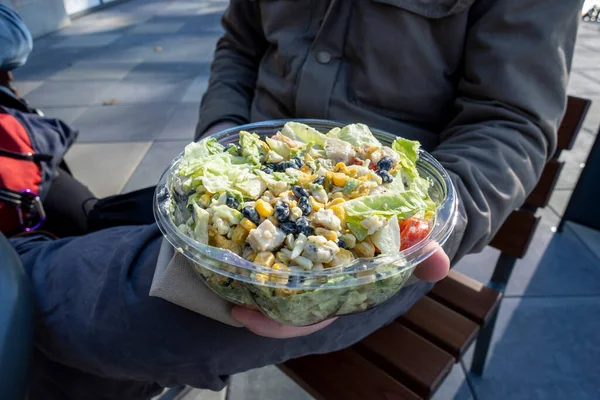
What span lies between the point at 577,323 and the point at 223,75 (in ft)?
7.45

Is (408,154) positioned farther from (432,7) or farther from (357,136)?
(432,7)

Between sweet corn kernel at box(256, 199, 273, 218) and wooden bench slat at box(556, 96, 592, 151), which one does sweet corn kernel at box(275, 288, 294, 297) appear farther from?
wooden bench slat at box(556, 96, 592, 151)

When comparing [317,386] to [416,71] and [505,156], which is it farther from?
[416,71]

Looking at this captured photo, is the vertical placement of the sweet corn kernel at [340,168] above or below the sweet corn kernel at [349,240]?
above

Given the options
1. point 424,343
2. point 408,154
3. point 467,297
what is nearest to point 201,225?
point 408,154

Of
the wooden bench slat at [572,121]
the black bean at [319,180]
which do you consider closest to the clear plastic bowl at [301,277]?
the black bean at [319,180]

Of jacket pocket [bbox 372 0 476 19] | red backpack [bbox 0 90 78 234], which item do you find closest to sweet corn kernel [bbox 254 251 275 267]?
jacket pocket [bbox 372 0 476 19]

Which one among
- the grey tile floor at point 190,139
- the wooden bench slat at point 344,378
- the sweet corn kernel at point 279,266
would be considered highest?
the sweet corn kernel at point 279,266

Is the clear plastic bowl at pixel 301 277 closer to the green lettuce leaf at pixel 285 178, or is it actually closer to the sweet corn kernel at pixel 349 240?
the sweet corn kernel at pixel 349 240

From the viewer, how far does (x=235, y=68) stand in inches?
82.9

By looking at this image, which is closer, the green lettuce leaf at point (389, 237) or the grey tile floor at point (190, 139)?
the green lettuce leaf at point (389, 237)

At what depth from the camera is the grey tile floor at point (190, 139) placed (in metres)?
2.09

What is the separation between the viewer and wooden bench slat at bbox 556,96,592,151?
183 centimetres

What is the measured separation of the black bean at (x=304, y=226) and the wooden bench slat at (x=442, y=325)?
91 centimetres
